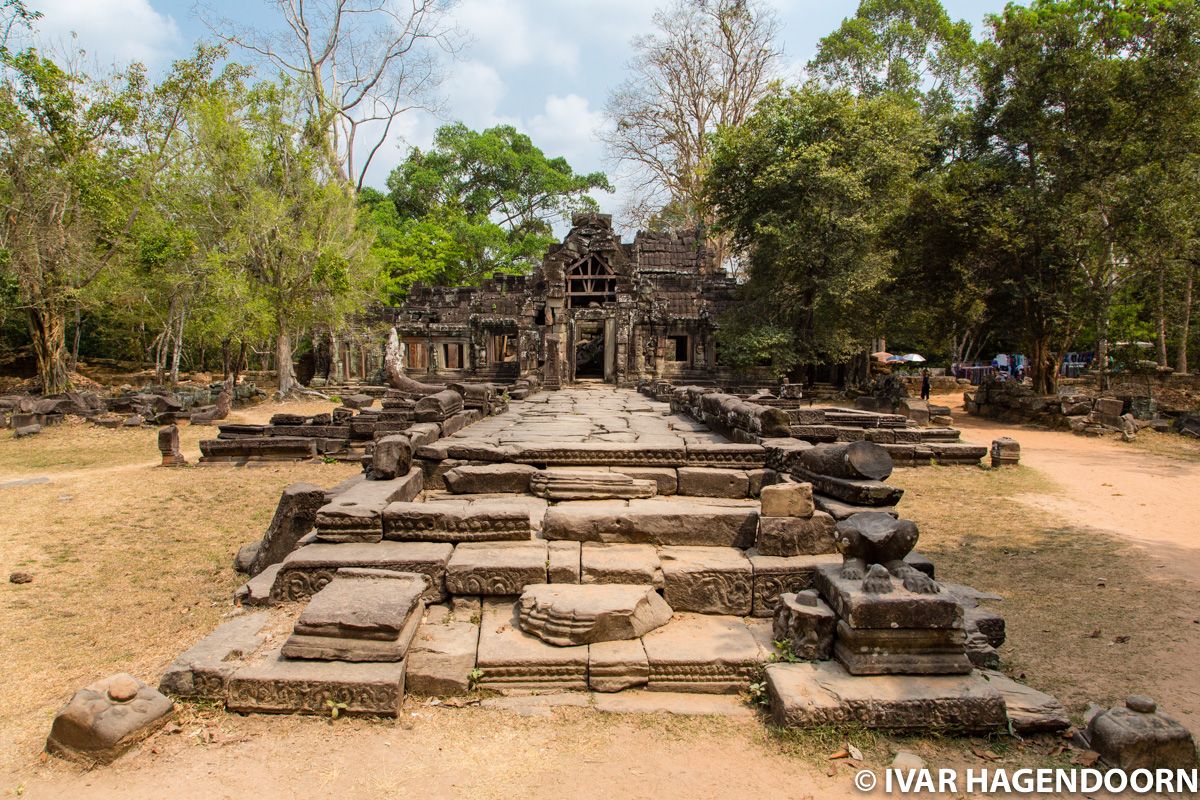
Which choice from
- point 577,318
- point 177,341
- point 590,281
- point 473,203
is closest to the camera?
point 577,318

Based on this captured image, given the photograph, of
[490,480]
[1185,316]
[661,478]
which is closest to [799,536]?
[661,478]

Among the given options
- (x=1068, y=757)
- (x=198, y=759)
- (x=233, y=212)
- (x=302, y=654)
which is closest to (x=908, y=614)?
(x=1068, y=757)

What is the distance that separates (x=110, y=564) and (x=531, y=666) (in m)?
4.98

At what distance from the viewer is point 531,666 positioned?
367cm

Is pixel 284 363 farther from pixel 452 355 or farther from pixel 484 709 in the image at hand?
pixel 484 709

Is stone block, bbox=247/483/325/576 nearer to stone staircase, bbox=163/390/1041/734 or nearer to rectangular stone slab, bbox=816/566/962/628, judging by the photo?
stone staircase, bbox=163/390/1041/734

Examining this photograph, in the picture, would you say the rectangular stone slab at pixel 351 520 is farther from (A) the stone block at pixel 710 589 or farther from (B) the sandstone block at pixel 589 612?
(A) the stone block at pixel 710 589

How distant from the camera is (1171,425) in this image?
1497 cm

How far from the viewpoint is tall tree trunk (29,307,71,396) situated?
19.0 m

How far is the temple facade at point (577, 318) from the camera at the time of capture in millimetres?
24266

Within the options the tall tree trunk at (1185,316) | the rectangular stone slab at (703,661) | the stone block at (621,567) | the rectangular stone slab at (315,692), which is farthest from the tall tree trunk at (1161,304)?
the rectangular stone slab at (315,692)

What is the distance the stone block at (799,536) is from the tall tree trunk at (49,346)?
881 inches

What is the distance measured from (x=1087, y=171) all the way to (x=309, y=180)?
2365 centimetres

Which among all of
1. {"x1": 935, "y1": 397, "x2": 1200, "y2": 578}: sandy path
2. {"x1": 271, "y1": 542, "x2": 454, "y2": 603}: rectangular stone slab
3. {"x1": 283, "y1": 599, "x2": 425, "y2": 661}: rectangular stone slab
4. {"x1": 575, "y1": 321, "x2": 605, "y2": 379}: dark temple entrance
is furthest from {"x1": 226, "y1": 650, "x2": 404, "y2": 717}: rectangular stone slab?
{"x1": 575, "y1": 321, "x2": 605, "y2": 379}: dark temple entrance
